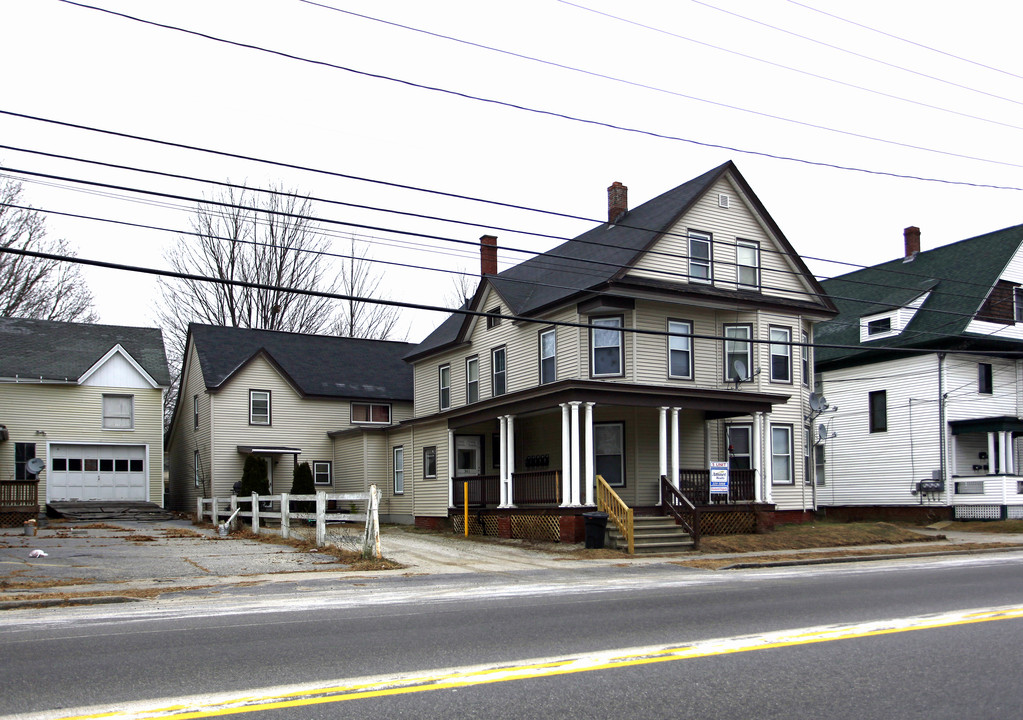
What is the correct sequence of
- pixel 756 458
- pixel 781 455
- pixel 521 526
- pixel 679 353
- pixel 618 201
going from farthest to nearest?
1. pixel 618 201
2. pixel 781 455
3. pixel 756 458
4. pixel 679 353
5. pixel 521 526

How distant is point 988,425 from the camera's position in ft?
108

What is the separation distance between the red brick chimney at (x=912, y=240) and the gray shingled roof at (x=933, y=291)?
795mm

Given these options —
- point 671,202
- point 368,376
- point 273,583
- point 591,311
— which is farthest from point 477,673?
point 368,376

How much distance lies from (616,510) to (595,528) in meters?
0.85

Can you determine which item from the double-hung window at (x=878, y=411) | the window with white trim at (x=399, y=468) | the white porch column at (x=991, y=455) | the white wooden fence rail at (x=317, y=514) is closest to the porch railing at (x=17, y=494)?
the white wooden fence rail at (x=317, y=514)

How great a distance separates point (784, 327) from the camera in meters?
29.2

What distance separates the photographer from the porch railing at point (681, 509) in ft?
73.9

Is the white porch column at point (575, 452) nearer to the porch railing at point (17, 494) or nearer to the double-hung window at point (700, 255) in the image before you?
the double-hung window at point (700, 255)

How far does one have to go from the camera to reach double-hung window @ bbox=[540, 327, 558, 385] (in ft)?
89.8

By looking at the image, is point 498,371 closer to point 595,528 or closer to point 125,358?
point 595,528

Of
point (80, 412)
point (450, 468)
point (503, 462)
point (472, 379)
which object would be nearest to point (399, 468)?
point (472, 379)

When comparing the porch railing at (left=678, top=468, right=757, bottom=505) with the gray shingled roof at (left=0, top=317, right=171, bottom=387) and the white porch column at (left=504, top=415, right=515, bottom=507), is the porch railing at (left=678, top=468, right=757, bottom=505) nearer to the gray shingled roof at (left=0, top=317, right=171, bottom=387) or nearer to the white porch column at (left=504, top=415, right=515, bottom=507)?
the white porch column at (left=504, top=415, right=515, bottom=507)

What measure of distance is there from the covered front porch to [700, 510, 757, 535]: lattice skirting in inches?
1.8

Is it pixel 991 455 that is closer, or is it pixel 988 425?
pixel 988 425
